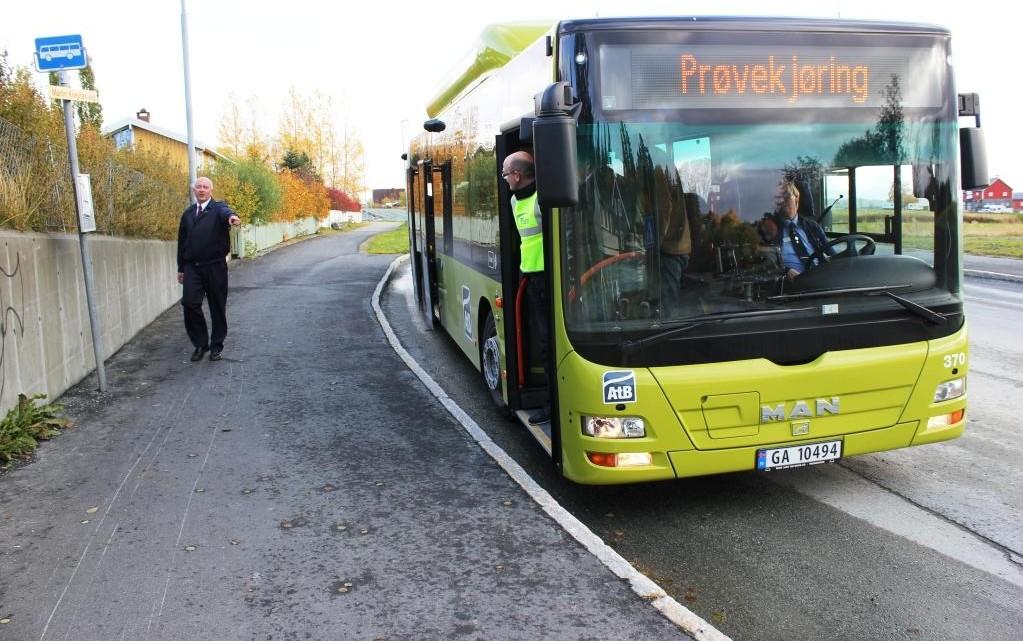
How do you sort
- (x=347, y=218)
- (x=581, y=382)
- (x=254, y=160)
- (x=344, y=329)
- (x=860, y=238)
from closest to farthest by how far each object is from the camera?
(x=581, y=382)
(x=860, y=238)
(x=344, y=329)
(x=254, y=160)
(x=347, y=218)

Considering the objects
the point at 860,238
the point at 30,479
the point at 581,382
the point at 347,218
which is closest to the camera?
the point at 581,382

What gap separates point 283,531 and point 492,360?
304 centimetres

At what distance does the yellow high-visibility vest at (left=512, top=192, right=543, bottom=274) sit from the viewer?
5656 mm

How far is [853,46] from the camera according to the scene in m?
4.84

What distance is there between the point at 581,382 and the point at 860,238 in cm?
191

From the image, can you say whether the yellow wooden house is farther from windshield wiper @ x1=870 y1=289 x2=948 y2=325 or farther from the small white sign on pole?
windshield wiper @ x1=870 y1=289 x2=948 y2=325

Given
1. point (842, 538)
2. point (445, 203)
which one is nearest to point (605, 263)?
point (842, 538)

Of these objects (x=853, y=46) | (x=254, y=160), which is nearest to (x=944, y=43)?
(x=853, y=46)

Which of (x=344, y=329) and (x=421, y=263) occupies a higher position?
(x=421, y=263)

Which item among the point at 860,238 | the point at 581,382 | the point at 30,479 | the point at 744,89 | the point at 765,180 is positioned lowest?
the point at 30,479

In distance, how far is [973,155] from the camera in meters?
5.18

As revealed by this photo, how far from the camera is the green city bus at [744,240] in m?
4.66

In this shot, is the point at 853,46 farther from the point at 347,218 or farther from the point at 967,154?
the point at 347,218

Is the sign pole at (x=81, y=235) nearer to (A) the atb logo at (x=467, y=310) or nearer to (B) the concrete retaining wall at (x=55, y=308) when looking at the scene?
(B) the concrete retaining wall at (x=55, y=308)
